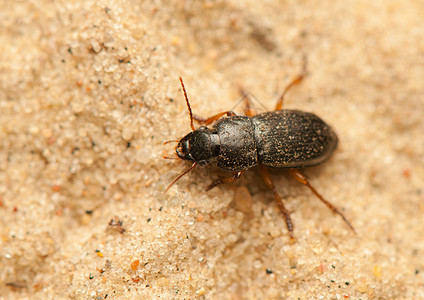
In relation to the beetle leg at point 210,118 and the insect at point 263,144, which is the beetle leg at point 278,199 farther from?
the beetle leg at point 210,118

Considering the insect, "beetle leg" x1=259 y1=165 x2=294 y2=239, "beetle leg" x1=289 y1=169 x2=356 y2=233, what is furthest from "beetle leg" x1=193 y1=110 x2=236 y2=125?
"beetle leg" x1=289 y1=169 x2=356 y2=233

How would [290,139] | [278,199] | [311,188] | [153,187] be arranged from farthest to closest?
[311,188]
[278,199]
[290,139]
[153,187]

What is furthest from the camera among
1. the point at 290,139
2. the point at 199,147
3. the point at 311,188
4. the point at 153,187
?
the point at 311,188

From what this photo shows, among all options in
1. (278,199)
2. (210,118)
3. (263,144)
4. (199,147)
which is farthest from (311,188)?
(199,147)

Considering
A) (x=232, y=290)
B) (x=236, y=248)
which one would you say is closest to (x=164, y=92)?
(x=236, y=248)

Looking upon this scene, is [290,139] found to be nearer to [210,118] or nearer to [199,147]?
[210,118]

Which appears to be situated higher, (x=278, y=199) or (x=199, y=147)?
(x=199, y=147)
